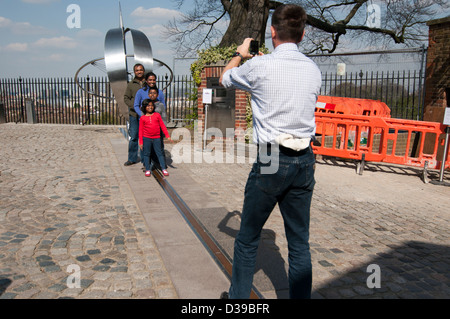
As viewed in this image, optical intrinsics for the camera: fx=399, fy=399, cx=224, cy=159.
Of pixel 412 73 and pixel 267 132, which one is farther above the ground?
pixel 412 73

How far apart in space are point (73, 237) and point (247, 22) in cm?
1125

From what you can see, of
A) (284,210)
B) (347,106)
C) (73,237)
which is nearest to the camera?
(284,210)

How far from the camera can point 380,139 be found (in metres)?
8.04

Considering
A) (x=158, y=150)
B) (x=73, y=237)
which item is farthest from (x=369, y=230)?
(x=158, y=150)

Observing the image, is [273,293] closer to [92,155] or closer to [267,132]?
[267,132]

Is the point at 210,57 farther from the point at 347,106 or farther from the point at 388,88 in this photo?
the point at 388,88

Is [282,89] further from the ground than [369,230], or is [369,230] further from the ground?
[282,89]

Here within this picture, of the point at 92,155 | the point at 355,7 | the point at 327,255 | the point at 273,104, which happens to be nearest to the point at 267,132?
the point at 273,104

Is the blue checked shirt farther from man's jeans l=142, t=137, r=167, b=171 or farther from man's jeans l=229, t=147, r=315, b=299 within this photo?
man's jeans l=142, t=137, r=167, b=171

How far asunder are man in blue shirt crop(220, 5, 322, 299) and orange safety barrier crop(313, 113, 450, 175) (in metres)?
5.89

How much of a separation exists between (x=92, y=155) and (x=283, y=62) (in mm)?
7813

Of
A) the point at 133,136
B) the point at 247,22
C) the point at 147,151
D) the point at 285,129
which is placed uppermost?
the point at 247,22

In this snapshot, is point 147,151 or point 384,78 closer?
point 147,151
